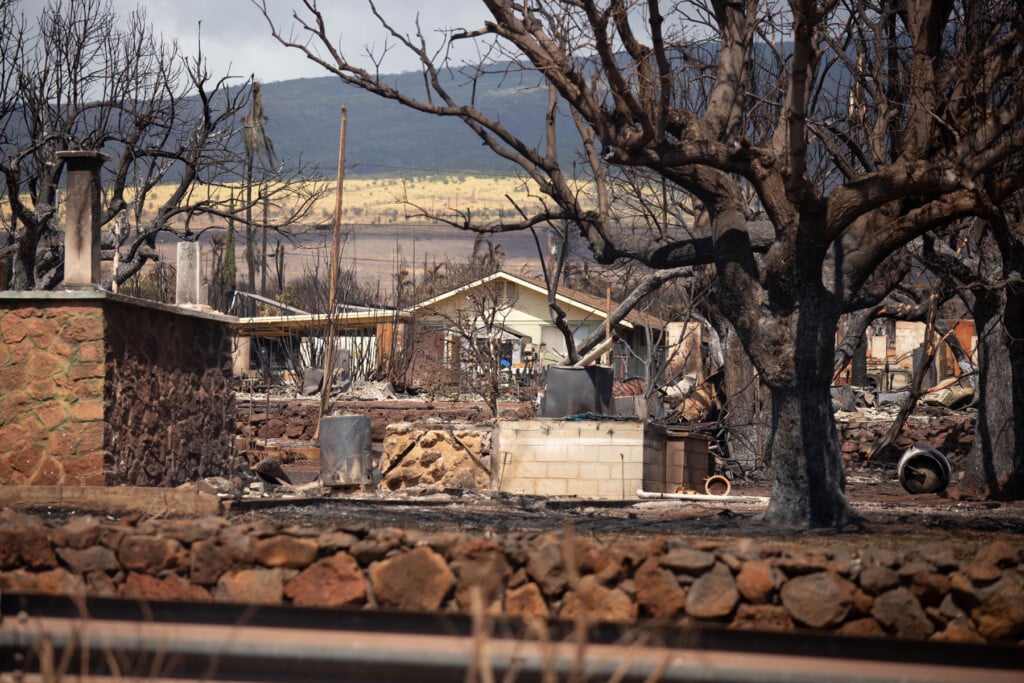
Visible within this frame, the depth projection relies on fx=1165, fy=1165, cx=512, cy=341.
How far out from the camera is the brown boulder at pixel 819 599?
→ 6.20 meters

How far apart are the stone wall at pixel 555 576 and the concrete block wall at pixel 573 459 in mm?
8390

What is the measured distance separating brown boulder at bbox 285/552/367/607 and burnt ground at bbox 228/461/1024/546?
2.26 m

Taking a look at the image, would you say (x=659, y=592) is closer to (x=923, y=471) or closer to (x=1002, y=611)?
(x=1002, y=611)

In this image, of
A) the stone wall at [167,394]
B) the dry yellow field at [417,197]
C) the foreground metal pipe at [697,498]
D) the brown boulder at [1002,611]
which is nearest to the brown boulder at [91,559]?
the brown boulder at [1002,611]

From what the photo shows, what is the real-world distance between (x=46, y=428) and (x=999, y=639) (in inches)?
363

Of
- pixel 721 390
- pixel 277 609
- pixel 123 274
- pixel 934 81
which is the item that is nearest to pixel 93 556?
pixel 277 609

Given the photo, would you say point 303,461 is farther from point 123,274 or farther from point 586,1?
point 586,1

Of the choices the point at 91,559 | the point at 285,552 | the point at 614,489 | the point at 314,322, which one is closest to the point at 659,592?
the point at 285,552

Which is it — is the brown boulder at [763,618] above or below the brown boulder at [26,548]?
below

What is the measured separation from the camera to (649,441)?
1548 centimetres

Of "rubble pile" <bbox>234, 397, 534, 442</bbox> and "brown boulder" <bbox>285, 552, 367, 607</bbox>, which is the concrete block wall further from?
"rubble pile" <bbox>234, 397, 534, 442</bbox>

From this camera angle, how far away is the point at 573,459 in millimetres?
15180

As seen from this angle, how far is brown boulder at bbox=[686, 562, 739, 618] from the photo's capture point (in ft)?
20.7

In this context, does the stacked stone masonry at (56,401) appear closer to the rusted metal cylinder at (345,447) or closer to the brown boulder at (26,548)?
the rusted metal cylinder at (345,447)
